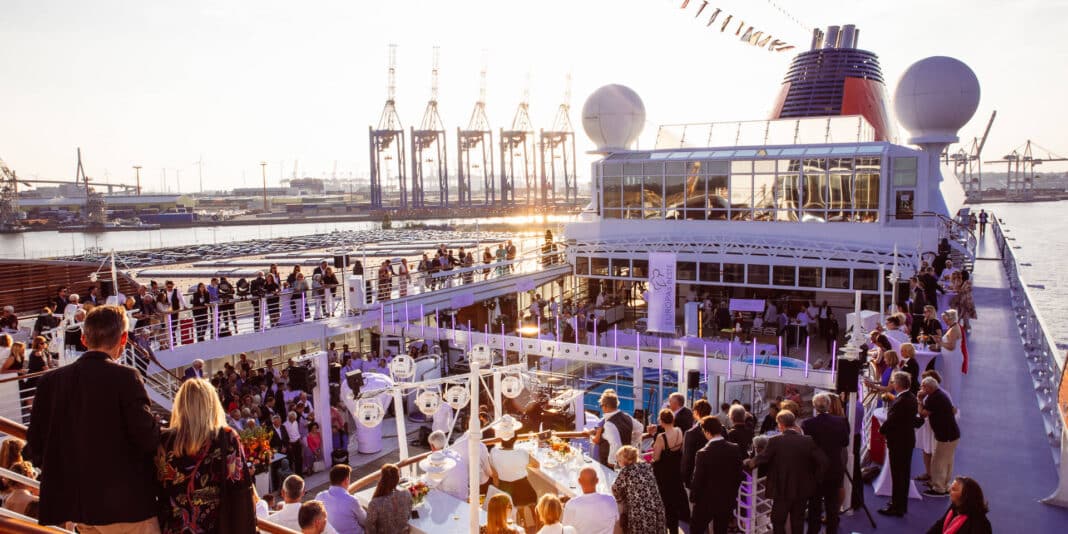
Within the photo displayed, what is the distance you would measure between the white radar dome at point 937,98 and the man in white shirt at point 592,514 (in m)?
22.8

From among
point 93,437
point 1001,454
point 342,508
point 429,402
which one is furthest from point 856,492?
point 93,437

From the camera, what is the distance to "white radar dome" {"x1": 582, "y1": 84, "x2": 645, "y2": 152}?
26578 millimetres

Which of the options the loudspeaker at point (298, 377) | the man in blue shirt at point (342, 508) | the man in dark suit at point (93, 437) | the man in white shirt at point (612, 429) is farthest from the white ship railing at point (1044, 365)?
the loudspeaker at point (298, 377)

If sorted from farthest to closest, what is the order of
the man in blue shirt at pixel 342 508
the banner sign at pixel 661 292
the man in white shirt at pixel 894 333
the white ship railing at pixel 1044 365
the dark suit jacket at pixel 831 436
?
the banner sign at pixel 661 292 < the man in white shirt at pixel 894 333 < the white ship railing at pixel 1044 365 < the dark suit jacket at pixel 831 436 < the man in blue shirt at pixel 342 508

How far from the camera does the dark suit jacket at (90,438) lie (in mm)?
2578

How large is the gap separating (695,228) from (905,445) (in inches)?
656

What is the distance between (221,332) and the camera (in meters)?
14.5

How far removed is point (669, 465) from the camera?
19.5 feet

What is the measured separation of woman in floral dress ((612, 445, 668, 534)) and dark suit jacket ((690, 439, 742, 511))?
58cm

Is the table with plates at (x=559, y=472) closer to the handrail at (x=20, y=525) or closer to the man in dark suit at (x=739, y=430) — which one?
the man in dark suit at (x=739, y=430)

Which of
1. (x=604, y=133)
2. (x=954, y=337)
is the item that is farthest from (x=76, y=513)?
(x=604, y=133)

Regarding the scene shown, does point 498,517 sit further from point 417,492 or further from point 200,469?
point 200,469

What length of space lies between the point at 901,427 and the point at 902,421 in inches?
2.2

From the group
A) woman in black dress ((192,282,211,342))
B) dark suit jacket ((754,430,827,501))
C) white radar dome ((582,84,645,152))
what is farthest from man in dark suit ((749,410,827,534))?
white radar dome ((582,84,645,152))
